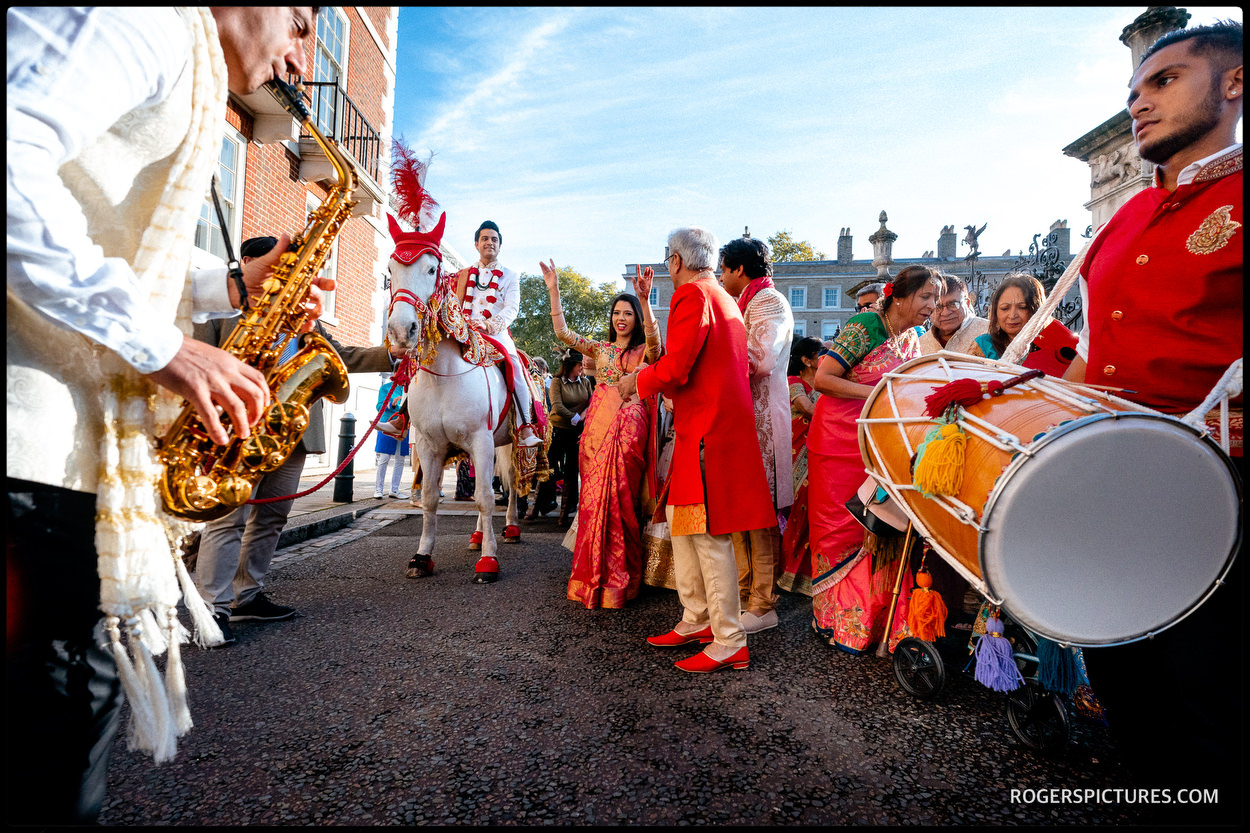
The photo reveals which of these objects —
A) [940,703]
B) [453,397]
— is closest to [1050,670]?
[940,703]

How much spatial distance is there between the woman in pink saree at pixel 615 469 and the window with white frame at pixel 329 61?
8.95 metres

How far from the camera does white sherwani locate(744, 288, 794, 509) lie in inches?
151

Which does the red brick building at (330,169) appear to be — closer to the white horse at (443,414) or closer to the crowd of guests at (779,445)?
the white horse at (443,414)

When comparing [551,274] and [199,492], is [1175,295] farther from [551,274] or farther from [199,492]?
[551,274]

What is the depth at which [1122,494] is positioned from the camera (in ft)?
5.06

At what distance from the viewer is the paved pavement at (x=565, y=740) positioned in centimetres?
179

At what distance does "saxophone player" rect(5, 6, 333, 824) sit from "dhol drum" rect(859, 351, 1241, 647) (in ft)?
6.14

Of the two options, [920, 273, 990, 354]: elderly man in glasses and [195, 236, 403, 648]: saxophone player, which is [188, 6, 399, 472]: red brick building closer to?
[195, 236, 403, 648]: saxophone player

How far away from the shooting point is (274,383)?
6.25ft

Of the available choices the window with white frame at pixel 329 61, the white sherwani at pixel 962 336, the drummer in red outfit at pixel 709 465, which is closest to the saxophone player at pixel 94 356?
the drummer in red outfit at pixel 709 465

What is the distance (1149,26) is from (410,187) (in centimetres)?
686

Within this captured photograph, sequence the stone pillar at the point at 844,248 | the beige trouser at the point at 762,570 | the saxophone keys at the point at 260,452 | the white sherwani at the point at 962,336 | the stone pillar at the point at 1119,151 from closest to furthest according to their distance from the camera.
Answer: the saxophone keys at the point at 260,452 → the beige trouser at the point at 762,570 → the white sherwani at the point at 962,336 → the stone pillar at the point at 1119,151 → the stone pillar at the point at 844,248

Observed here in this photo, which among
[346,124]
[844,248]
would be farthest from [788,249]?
[346,124]

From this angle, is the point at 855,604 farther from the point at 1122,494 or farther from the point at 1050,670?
the point at 1122,494
